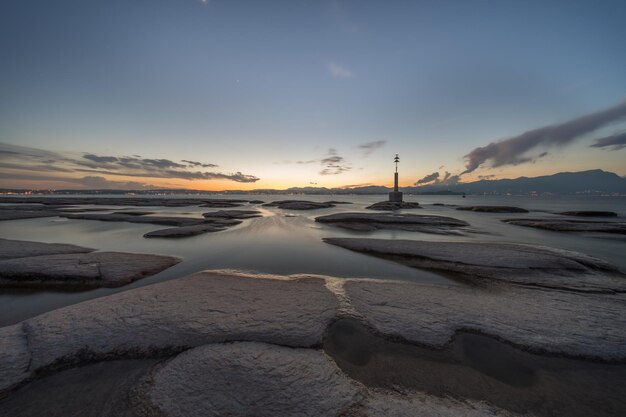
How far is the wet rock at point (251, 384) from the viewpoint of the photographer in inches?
112

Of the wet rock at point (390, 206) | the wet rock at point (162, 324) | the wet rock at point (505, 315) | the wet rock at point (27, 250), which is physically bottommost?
the wet rock at point (505, 315)

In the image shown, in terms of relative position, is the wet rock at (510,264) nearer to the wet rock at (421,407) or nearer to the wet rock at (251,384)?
the wet rock at (421,407)

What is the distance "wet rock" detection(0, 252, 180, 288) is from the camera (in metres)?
7.27

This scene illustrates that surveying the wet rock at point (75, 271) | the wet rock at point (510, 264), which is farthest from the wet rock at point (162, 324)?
the wet rock at point (510, 264)

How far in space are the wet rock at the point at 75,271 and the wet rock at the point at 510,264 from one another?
32.6ft

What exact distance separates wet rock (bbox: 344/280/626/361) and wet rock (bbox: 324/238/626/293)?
1010 millimetres

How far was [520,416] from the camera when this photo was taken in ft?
9.52

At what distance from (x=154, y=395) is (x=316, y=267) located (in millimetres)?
6801

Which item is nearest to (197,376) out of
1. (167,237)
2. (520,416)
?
(520,416)

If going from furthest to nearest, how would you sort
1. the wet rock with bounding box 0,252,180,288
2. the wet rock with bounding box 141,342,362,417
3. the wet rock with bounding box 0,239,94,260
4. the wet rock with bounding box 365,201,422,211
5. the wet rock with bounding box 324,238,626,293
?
the wet rock with bounding box 365,201,422,211, the wet rock with bounding box 0,239,94,260, the wet rock with bounding box 324,238,626,293, the wet rock with bounding box 0,252,180,288, the wet rock with bounding box 141,342,362,417

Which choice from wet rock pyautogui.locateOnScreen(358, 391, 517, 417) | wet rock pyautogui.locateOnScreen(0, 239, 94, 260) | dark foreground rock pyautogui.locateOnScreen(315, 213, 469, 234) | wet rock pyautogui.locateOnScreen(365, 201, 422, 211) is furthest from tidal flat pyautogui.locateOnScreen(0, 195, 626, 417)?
wet rock pyautogui.locateOnScreen(365, 201, 422, 211)

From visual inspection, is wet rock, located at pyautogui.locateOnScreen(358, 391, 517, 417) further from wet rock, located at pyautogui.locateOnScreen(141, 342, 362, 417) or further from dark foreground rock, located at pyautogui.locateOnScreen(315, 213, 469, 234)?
→ dark foreground rock, located at pyautogui.locateOnScreen(315, 213, 469, 234)

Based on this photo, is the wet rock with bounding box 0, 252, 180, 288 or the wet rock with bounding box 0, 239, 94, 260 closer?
the wet rock with bounding box 0, 252, 180, 288

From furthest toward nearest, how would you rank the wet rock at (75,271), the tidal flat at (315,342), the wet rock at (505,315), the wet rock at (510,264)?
the wet rock at (510,264), the wet rock at (75,271), the wet rock at (505,315), the tidal flat at (315,342)
